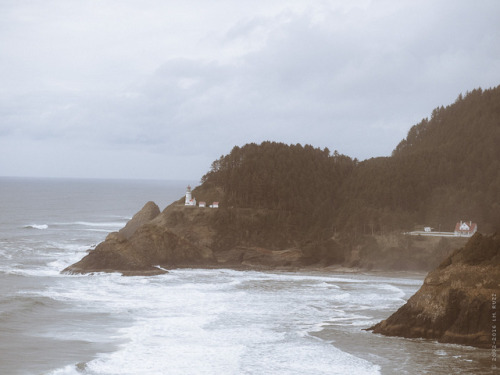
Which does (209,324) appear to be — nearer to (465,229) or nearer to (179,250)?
(179,250)

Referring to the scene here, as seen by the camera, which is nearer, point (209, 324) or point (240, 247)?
point (209, 324)

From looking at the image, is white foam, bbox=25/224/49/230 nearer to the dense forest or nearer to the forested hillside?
the dense forest

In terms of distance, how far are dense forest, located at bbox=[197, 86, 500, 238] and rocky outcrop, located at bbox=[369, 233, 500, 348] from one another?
35.5 meters

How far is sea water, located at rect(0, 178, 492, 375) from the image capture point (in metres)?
31.3

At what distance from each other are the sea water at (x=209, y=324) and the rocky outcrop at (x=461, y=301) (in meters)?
0.87

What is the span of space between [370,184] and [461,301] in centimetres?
4800

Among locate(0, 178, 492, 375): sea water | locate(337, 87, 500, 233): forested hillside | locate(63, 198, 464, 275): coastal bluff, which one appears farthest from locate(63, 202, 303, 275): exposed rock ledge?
locate(337, 87, 500, 233): forested hillside

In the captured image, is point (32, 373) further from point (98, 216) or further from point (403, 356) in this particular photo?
point (98, 216)

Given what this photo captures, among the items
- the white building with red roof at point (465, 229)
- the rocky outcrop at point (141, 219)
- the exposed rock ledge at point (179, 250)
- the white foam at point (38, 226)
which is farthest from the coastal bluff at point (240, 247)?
the white foam at point (38, 226)

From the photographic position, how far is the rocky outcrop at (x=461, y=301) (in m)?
33.6

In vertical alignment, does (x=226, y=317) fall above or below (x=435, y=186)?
below

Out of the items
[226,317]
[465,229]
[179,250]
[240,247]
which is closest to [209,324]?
[226,317]

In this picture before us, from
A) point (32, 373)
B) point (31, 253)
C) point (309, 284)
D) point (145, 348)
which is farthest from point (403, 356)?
point (31, 253)

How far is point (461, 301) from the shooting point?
34.0 m
